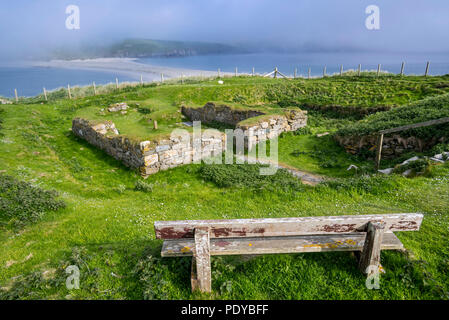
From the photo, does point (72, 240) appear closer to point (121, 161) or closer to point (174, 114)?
point (121, 161)

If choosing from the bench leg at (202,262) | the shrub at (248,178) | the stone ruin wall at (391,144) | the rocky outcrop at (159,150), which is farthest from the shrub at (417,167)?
the bench leg at (202,262)

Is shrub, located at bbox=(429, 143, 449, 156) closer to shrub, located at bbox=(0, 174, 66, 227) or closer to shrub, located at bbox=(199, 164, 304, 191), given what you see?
shrub, located at bbox=(199, 164, 304, 191)

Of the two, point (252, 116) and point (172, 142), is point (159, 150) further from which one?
point (252, 116)

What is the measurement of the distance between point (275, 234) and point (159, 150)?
818 centimetres

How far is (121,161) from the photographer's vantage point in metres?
12.7

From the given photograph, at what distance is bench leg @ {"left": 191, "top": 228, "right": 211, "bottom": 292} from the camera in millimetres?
3688

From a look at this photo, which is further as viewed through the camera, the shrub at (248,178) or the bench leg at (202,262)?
the shrub at (248,178)

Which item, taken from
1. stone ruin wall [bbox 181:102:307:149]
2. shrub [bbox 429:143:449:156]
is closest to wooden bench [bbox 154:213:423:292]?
shrub [bbox 429:143:449:156]

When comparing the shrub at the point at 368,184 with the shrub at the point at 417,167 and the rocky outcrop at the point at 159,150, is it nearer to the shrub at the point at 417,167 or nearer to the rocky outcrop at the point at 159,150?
the shrub at the point at 417,167

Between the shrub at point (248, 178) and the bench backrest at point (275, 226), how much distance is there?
3937 mm

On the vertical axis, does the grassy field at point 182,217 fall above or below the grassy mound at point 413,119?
below

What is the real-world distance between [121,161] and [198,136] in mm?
3921

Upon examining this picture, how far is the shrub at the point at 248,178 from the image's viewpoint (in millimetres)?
8281
